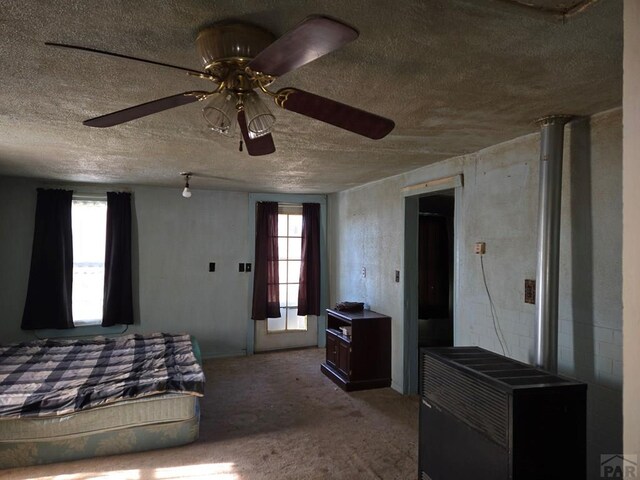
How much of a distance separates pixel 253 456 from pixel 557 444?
2.02 meters

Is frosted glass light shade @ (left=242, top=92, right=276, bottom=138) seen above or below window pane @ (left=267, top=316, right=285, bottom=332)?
above

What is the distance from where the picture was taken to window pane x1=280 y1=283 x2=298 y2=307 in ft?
19.3

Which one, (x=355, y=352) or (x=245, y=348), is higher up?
(x=355, y=352)

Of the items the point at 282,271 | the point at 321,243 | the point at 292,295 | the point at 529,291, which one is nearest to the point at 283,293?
the point at 292,295

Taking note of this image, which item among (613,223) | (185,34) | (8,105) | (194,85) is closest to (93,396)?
(8,105)

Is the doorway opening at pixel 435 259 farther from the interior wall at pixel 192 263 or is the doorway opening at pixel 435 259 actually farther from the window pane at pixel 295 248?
the interior wall at pixel 192 263

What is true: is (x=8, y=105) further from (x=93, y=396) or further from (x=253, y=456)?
(x=253, y=456)

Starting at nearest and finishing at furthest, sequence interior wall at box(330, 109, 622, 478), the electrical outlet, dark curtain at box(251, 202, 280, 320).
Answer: interior wall at box(330, 109, 622, 478), the electrical outlet, dark curtain at box(251, 202, 280, 320)

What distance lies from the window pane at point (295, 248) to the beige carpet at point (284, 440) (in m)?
1.88

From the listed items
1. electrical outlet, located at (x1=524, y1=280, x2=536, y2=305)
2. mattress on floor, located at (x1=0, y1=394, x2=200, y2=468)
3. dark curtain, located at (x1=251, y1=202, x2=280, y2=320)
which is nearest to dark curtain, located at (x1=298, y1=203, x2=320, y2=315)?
dark curtain, located at (x1=251, y1=202, x2=280, y2=320)

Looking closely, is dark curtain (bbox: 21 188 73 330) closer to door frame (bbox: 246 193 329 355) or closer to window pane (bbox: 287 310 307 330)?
door frame (bbox: 246 193 329 355)

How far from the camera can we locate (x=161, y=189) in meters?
5.34

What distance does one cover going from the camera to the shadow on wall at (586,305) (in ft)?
7.11

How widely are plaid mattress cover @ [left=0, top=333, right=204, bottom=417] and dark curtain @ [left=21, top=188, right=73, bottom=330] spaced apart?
1.59ft
